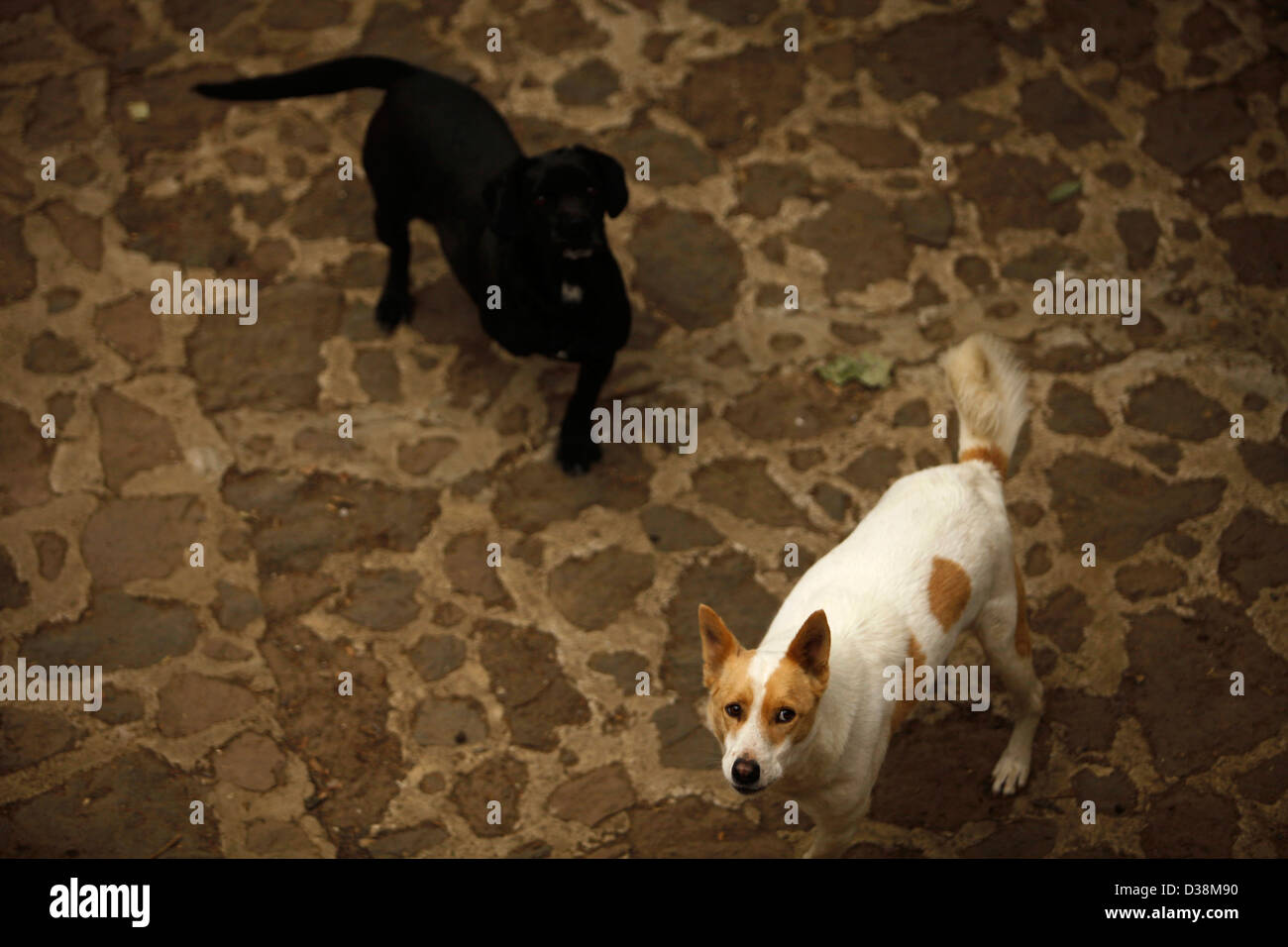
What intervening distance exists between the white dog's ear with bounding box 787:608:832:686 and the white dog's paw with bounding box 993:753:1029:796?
1.67 m

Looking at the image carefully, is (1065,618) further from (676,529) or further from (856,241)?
(856,241)

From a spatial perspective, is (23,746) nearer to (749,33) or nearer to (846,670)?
(846,670)

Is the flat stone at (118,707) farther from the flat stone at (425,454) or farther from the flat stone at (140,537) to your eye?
the flat stone at (425,454)

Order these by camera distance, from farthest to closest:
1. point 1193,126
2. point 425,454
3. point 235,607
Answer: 1. point 1193,126
2. point 425,454
3. point 235,607

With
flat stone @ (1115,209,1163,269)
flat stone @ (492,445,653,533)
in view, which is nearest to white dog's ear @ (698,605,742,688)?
flat stone @ (492,445,653,533)

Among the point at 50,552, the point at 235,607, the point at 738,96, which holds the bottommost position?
the point at 235,607

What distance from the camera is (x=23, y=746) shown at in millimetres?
4863

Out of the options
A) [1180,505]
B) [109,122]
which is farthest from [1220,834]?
[109,122]

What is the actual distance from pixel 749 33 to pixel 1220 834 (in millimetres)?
5508

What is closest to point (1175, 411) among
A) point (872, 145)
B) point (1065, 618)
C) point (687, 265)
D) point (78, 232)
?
point (1065, 618)

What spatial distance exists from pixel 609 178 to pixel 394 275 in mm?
1771

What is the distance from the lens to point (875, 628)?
3.83 meters

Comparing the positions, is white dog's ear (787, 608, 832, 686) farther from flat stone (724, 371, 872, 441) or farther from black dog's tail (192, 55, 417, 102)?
black dog's tail (192, 55, 417, 102)

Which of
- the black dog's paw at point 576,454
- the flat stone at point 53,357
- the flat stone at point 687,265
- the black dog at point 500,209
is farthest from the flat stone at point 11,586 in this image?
the flat stone at point 687,265
